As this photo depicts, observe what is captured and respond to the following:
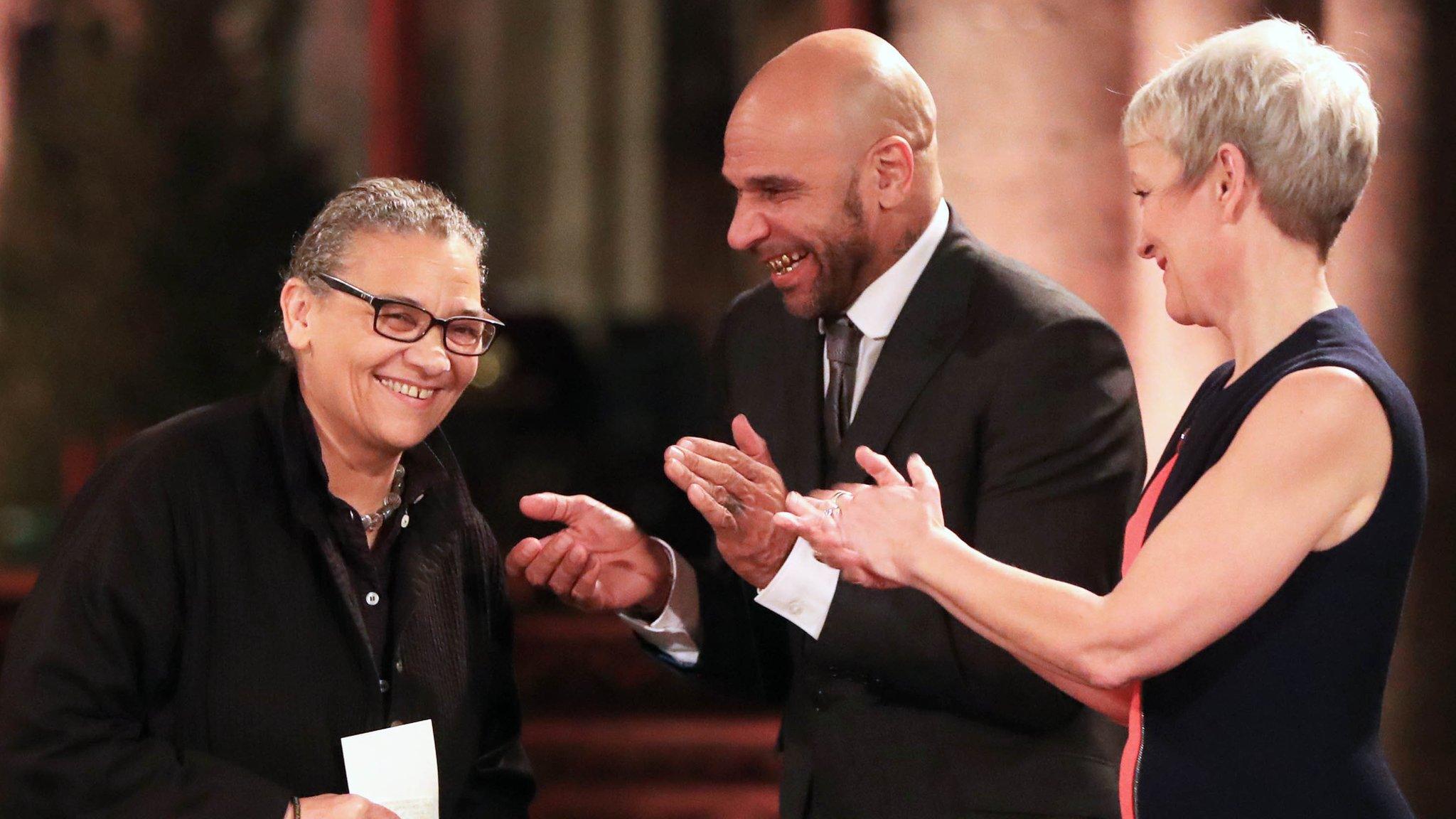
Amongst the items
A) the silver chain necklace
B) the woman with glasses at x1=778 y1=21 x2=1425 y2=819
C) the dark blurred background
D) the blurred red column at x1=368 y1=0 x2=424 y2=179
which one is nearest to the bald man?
the silver chain necklace

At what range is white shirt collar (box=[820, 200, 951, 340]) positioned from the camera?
2.29 meters

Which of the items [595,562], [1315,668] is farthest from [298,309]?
[1315,668]

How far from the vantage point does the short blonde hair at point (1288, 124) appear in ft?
5.03

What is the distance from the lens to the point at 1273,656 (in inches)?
59.4

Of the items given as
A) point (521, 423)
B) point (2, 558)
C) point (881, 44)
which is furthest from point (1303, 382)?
point (2, 558)

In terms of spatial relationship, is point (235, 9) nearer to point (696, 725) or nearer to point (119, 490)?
point (696, 725)

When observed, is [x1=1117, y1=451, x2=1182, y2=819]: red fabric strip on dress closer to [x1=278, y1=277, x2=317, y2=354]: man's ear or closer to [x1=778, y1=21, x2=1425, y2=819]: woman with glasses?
[x1=778, y1=21, x2=1425, y2=819]: woman with glasses

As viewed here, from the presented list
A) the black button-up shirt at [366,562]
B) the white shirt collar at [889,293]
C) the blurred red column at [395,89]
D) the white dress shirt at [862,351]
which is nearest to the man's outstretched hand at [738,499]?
the white dress shirt at [862,351]

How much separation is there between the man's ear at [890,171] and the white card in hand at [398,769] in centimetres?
107

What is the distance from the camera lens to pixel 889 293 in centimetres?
229

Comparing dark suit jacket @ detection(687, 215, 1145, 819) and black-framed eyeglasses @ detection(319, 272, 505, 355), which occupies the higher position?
black-framed eyeglasses @ detection(319, 272, 505, 355)

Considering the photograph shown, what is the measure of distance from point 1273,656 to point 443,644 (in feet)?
3.65

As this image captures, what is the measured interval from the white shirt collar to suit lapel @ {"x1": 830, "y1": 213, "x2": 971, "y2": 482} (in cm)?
4

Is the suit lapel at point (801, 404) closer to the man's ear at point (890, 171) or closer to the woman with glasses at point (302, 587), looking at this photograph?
the man's ear at point (890, 171)
